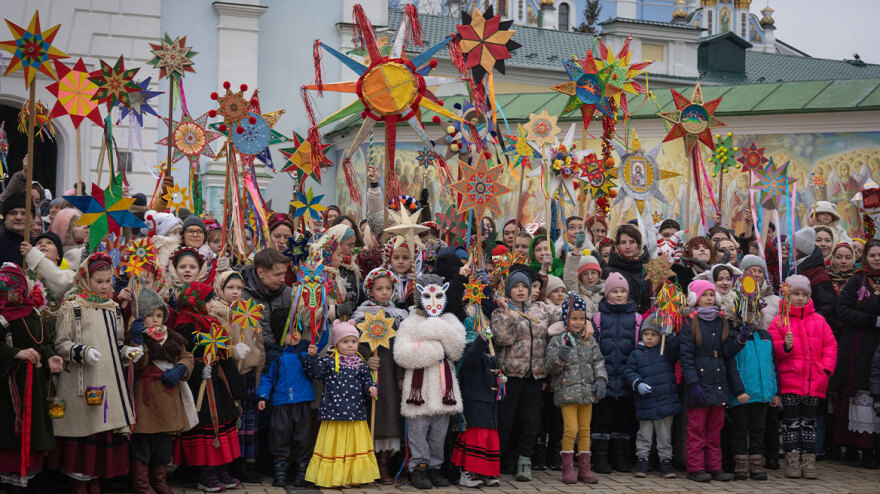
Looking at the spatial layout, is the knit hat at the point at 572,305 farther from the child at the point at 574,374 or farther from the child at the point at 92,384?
the child at the point at 92,384

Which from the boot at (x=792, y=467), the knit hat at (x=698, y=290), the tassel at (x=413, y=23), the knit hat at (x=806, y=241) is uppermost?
the tassel at (x=413, y=23)

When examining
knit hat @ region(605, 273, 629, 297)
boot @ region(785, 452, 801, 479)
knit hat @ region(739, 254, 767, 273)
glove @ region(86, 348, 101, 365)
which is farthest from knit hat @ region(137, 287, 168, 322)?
boot @ region(785, 452, 801, 479)

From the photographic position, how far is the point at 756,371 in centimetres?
954

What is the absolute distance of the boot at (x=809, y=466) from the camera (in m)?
9.62

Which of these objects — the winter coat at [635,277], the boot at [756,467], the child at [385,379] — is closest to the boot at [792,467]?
the boot at [756,467]

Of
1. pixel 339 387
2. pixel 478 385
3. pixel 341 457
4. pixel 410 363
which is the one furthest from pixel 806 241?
pixel 341 457

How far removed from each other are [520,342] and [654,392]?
3.86 feet

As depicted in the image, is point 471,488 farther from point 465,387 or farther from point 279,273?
point 279,273

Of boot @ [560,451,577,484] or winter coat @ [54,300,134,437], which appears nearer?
winter coat @ [54,300,134,437]

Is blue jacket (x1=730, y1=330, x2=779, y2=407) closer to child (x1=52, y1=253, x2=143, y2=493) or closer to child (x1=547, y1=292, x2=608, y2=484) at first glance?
child (x1=547, y1=292, x2=608, y2=484)

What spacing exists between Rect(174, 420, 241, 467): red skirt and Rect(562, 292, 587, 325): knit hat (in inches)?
109

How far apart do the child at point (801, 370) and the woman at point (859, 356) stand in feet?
1.32

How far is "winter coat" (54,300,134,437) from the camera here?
7555 mm

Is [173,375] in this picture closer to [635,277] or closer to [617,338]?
[617,338]
